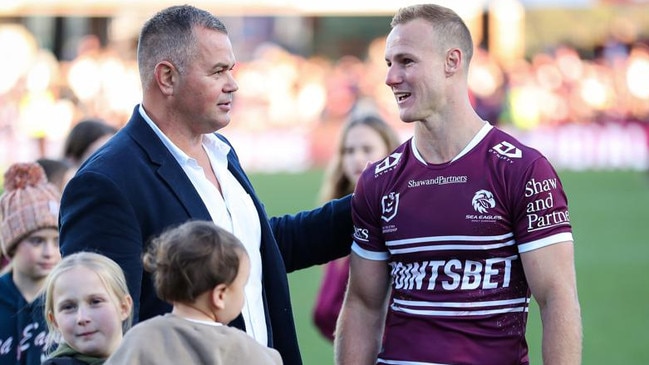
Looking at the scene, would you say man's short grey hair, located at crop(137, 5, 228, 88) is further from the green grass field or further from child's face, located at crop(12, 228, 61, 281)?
the green grass field

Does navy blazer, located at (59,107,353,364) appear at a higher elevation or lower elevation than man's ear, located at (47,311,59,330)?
higher

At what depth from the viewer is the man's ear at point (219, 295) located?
3473 mm

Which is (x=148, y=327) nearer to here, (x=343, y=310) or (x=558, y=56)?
(x=343, y=310)

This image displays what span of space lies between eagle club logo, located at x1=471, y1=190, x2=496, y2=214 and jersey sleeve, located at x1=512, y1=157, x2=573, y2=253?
0.28 feet

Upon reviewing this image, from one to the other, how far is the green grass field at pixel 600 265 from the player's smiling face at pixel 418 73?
547 cm

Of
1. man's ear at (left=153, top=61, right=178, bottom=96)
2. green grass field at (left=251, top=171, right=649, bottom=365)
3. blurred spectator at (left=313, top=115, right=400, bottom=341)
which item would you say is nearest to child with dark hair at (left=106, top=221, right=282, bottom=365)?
man's ear at (left=153, top=61, right=178, bottom=96)

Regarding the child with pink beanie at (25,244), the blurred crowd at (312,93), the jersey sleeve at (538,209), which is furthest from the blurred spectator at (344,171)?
the blurred crowd at (312,93)

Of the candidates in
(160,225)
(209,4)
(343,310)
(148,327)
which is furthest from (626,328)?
(209,4)

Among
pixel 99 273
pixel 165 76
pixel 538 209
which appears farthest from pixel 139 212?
pixel 538 209

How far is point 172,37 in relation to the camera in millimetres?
4594

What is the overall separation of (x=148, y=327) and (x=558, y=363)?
147cm

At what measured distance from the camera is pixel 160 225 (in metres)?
4.37

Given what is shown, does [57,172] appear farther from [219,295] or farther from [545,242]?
[219,295]

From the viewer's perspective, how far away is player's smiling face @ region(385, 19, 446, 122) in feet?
14.9
